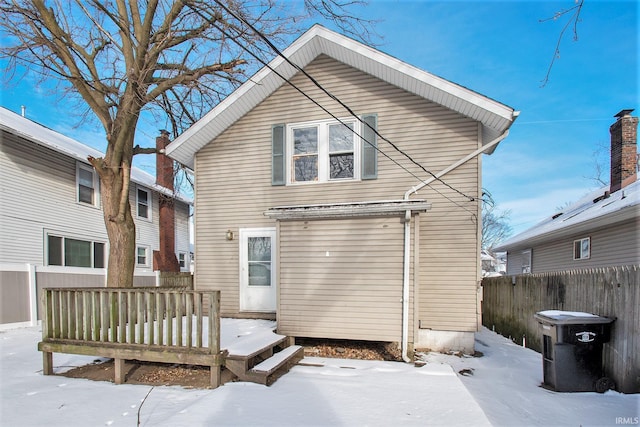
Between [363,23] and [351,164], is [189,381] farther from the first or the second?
[363,23]

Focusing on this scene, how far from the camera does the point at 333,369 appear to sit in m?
4.71

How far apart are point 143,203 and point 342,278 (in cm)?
1189

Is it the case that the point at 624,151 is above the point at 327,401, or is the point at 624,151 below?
above

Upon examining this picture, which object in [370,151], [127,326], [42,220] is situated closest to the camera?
[127,326]

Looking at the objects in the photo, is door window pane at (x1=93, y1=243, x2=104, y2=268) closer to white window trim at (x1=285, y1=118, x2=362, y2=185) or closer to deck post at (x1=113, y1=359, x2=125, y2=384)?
white window trim at (x1=285, y1=118, x2=362, y2=185)

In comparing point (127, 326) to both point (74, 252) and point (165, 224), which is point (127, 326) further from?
point (165, 224)

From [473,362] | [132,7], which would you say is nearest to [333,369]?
[473,362]

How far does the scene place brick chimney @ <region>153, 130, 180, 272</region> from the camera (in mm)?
14914

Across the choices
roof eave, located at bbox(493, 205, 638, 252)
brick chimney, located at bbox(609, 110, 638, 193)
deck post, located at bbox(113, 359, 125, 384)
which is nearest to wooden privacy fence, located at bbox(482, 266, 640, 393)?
roof eave, located at bbox(493, 205, 638, 252)

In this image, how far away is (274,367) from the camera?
4273 millimetres

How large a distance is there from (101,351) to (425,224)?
5.82 metres

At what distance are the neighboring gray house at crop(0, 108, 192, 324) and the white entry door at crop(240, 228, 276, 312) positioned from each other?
577 centimetres

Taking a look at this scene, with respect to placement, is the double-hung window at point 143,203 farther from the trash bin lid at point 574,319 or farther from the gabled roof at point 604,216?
the gabled roof at point 604,216

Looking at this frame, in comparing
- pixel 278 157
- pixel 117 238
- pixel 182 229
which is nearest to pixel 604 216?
pixel 278 157
